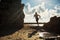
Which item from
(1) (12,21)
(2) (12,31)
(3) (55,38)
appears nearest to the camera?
Result: (3) (55,38)

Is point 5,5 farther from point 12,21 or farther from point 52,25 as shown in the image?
point 52,25

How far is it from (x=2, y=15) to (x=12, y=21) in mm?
1699

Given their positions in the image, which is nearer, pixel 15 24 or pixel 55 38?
pixel 55 38

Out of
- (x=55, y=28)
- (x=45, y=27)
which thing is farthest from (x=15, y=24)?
(x=55, y=28)

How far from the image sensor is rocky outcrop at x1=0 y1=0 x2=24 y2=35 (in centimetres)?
1970

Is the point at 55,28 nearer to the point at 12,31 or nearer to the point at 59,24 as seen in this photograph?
the point at 59,24

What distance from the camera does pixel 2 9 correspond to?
65.4 ft

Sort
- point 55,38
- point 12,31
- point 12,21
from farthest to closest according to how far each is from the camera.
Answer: point 12,21, point 12,31, point 55,38

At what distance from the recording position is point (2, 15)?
19.8m

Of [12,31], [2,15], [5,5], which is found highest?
[5,5]

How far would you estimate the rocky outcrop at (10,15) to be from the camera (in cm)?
1970

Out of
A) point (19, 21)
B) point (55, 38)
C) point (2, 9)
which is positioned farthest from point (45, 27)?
point (55, 38)

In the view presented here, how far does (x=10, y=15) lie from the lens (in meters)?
20.4

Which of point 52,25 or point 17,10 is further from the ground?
point 17,10
